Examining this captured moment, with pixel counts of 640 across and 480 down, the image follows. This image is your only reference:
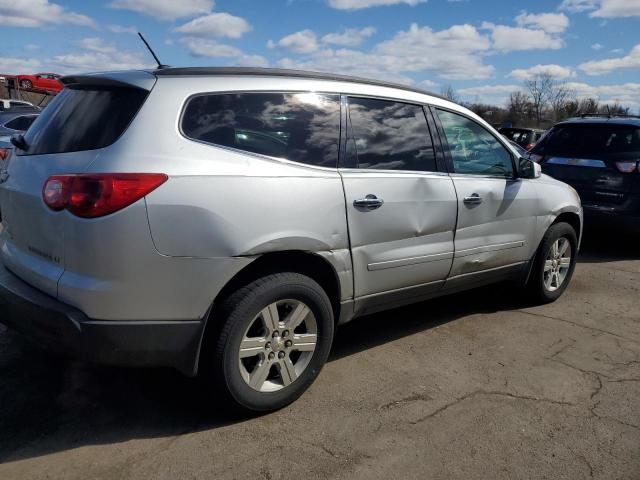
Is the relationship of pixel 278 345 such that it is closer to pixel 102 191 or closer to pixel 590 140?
pixel 102 191

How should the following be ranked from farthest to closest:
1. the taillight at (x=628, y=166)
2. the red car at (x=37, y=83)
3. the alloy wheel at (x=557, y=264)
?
the red car at (x=37, y=83)
the taillight at (x=628, y=166)
the alloy wheel at (x=557, y=264)

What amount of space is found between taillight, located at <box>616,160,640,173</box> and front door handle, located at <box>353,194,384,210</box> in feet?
16.0

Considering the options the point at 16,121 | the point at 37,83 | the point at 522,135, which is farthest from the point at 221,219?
the point at 37,83

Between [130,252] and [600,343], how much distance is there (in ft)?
11.7

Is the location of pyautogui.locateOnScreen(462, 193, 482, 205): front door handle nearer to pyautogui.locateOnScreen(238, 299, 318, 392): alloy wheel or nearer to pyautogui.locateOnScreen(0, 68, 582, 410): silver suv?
pyautogui.locateOnScreen(0, 68, 582, 410): silver suv

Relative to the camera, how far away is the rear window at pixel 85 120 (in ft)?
9.43

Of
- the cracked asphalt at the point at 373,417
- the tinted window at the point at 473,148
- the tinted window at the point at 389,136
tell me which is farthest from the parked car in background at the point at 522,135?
the tinted window at the point at 389,136

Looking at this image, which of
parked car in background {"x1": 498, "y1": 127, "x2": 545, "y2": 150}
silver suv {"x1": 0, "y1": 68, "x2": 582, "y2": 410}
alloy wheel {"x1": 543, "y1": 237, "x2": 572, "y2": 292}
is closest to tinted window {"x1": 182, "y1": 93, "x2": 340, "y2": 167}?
silver suv {"x1": 0, "y1": 68, "x2": 582, "y2": 410}

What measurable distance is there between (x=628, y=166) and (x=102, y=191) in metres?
6.49

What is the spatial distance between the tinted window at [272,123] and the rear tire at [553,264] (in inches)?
98.7

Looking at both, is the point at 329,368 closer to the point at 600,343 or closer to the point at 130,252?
the point at 130,252

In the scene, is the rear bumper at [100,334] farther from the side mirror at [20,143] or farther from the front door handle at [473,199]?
the front door handle at [473,199]

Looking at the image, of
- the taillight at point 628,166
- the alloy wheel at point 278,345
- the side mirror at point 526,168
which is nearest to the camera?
the alloy wheel at point 278,345

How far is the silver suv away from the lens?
8.88 ft
